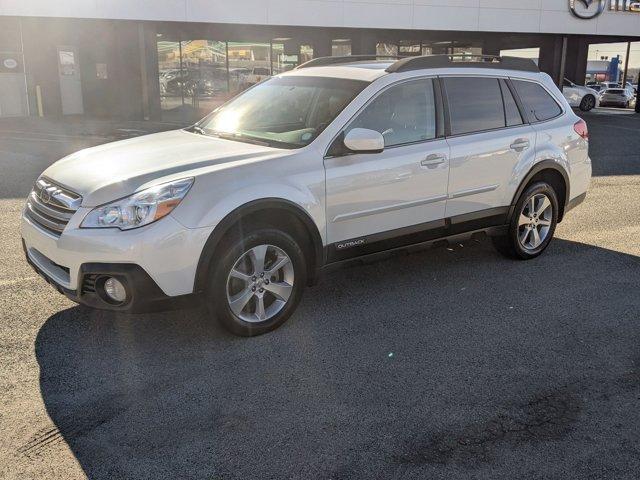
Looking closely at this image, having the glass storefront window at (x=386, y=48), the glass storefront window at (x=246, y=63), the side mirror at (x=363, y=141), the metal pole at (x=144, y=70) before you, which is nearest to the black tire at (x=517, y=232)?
the side mirror at (x=363, y=141)

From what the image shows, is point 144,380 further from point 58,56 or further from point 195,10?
point 58,56

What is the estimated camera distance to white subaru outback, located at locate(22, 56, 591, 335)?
12.6ft

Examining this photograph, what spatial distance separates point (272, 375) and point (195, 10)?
17.5 meters

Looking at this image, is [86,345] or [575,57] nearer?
[86,345]

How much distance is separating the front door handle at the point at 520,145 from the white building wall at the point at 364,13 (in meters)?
15.7

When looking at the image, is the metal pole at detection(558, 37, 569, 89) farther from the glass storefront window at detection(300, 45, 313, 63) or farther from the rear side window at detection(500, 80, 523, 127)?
the rear side window at detection(500, 80, 523, 127)

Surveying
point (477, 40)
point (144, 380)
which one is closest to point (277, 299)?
point (144, 380)

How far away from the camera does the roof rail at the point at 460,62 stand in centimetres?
500

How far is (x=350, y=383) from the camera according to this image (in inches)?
146

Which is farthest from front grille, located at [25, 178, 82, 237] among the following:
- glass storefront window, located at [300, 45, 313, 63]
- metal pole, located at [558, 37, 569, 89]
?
metal pole, located at [558, 37, 569, 89]

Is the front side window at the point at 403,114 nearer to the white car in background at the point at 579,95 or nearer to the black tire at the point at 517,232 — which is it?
the black tire at the point at 517,232

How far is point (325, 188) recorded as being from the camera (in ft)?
14.4

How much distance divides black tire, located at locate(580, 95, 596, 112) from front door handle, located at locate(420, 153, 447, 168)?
88.7ft

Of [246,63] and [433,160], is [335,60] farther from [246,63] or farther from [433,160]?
[246,63]
